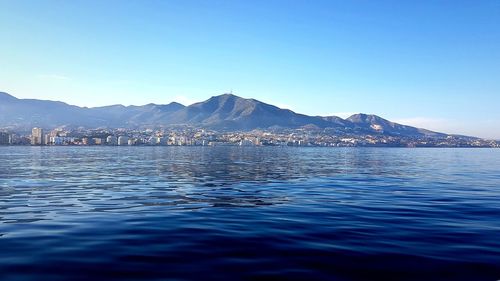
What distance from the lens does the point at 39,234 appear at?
1469 centimetres

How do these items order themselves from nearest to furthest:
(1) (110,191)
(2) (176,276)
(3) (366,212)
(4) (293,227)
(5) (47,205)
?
1. (2) (176,276)
2. (4) (293,227)
3. (3) (366,212)
4. (5) (47,205)
5. (1) (110,191)

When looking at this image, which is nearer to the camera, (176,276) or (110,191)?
(176,276)

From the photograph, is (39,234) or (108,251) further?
(39,234)

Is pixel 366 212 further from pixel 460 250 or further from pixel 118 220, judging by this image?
pixel 118 220

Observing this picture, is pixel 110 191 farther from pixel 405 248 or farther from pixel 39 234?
pixel 405 248

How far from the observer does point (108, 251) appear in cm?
1235

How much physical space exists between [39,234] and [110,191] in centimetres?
1504

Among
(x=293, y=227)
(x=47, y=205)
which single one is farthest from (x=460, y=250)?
(x=47, y=205)

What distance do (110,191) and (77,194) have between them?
2.57 m

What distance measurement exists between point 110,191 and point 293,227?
1829cm

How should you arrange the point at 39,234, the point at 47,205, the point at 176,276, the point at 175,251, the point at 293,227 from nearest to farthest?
the point at 176,276, the point at 175,251, the point at 39,234, the point at 293,227, the point at 47,205

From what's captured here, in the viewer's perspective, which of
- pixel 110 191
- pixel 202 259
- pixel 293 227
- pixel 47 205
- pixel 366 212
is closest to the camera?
pixel 202 259

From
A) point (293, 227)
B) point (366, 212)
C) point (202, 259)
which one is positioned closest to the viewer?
point (202, 259)

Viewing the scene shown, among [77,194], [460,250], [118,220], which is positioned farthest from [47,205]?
[460,250]
